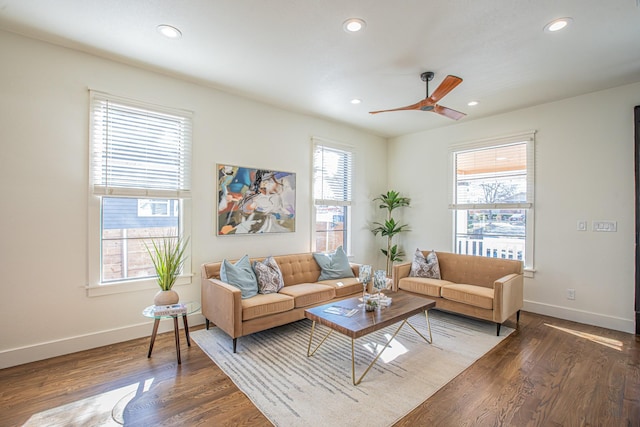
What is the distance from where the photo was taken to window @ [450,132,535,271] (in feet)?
14.5

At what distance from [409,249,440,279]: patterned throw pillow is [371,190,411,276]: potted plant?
3.74 ft

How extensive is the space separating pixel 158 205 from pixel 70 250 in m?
0.90

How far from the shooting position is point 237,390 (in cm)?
237

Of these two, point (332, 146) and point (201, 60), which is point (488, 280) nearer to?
point (332, 146)

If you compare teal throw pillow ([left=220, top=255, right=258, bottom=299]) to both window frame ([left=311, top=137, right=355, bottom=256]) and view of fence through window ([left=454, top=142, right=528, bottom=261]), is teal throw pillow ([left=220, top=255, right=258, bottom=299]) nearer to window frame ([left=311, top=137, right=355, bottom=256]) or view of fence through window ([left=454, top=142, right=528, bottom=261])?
window frame ([left=311, top=137, right=355, bottom=256])

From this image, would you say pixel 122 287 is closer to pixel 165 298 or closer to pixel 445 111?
pixel 165 298

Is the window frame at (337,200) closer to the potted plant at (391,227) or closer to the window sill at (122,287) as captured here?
the potted plant at (391,227)

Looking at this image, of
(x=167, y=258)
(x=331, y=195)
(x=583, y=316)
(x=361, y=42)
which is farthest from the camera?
(x=331, y=195)

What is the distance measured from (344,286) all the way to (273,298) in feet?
Result: 3.52

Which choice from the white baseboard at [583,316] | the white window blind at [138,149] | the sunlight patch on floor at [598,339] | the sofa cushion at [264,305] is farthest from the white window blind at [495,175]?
the white window blind at [138,149]

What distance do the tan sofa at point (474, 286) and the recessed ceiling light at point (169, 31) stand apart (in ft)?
12.6

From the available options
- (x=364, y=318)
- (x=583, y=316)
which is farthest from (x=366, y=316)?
(x=583, y=316)

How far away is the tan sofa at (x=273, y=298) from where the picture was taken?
2.99 metres

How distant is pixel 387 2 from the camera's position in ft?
7.36
